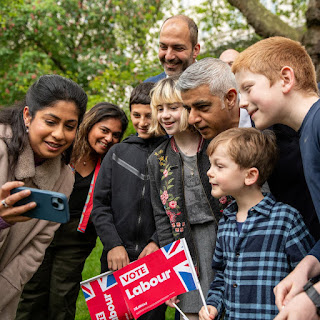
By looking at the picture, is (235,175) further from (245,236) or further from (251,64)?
(251,64)

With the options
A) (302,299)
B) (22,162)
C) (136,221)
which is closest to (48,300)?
(136,221)

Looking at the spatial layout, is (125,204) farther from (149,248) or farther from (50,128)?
(50,128)

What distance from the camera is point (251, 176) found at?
2309 mm

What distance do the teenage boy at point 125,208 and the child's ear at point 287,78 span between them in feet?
4.57

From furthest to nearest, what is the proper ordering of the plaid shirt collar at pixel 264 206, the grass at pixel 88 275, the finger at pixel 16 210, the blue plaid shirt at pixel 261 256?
1. the grass at pixel 88 275
2. the plaid shirt collar at pixel 264 206
3. the blue plaid shirt at pixel 261 256
4. the finger at pixel 16 210

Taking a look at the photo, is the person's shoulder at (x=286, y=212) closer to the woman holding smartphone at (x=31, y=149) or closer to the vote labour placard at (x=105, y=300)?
the vote labour placard at (x=105, y=300)

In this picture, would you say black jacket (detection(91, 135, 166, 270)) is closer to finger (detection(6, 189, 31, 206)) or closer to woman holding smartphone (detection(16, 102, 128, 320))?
woman holding smartphone (detection(16, 102, 128, 320))

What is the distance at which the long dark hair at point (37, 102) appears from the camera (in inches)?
97.5

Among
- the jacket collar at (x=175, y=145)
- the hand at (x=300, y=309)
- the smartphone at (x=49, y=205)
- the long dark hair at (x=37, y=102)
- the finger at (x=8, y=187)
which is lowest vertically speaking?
the hand at (x=300, y=309)

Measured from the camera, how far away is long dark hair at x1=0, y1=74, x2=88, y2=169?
2.48 meters

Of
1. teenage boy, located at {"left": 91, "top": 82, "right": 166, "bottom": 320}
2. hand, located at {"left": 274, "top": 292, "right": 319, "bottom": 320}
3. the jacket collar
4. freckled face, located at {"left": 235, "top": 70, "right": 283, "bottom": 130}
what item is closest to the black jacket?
teenage boy, located at {"left": 91, "top": 82, "right": 166, "bottom": 320}

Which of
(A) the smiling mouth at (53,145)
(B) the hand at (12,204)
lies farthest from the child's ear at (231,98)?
(B) the hand at (12,204)

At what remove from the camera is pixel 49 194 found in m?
1.90

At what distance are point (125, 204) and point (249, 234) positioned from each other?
3.65 feet
